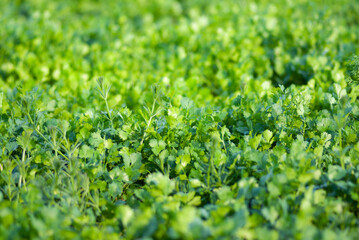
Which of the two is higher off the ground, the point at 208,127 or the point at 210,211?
the point at 208,127

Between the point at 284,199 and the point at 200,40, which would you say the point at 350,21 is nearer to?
the point at 200,40

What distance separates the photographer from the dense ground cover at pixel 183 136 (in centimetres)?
168

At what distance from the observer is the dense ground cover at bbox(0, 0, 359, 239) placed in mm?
1676

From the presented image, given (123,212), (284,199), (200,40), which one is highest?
(200,40)

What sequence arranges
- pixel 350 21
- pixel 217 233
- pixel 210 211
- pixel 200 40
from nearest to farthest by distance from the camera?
pixel 217 233 < pixel 210 211 < pixel 200 40 < pixel 350 21

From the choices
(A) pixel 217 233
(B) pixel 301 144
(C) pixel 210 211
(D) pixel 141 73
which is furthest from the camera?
(D) pixel 141 73

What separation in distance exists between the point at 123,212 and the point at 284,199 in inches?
30.9

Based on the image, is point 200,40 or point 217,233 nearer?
point 217,233

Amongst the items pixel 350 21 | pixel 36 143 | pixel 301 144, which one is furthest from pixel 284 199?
pixel 350 21

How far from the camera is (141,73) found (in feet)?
13.4

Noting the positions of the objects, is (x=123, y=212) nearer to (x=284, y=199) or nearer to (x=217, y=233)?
(x=217, y=233)

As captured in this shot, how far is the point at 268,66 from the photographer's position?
382 cm

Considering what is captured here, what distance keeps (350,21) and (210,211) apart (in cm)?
509

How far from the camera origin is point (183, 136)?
240 centimetres
